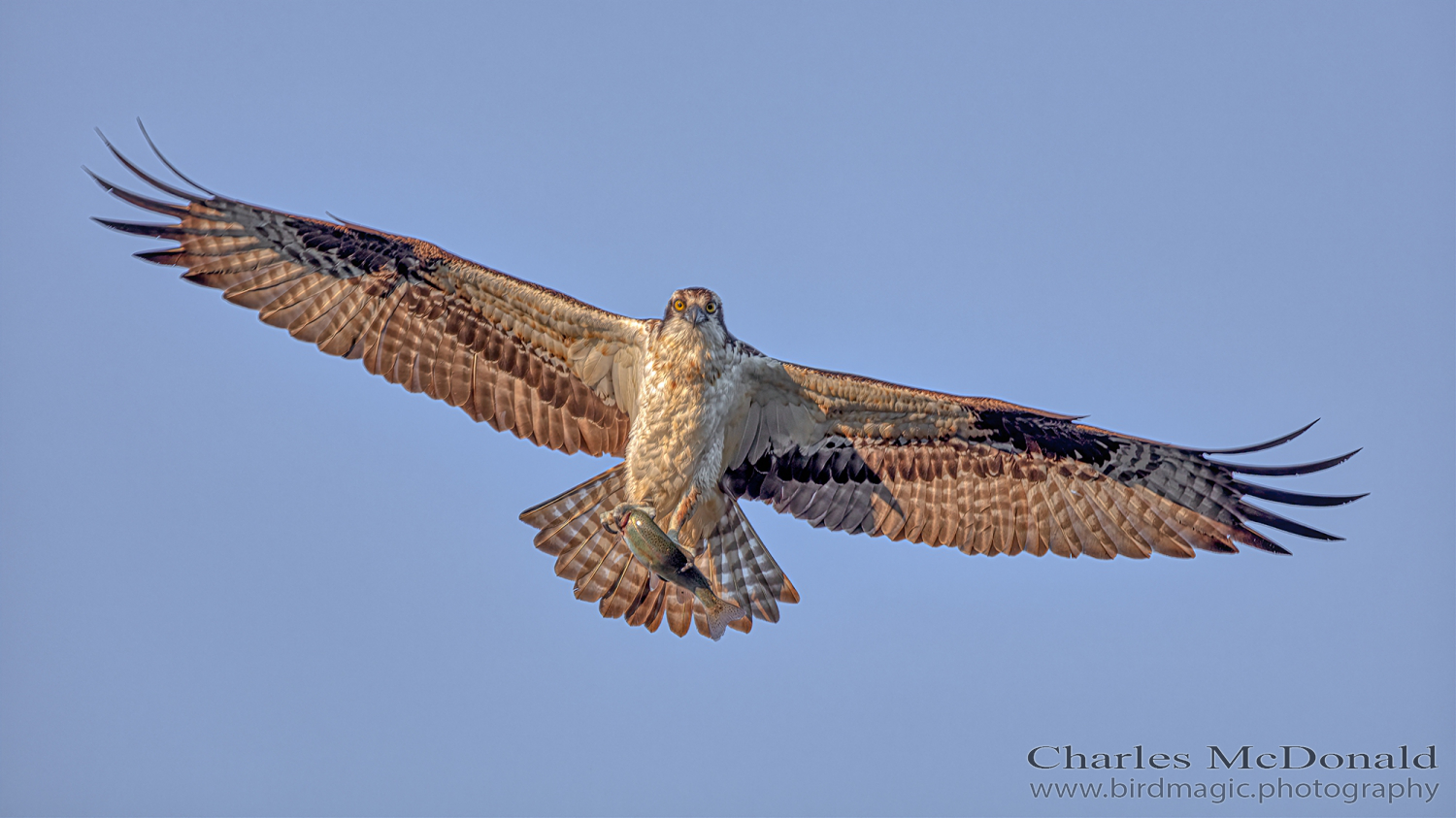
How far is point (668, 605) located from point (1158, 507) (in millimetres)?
3966

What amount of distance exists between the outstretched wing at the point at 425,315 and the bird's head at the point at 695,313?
43 centimetres

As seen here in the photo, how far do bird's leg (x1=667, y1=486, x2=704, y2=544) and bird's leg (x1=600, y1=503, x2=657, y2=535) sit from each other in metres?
0.18

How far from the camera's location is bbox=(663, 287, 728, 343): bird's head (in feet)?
36.1

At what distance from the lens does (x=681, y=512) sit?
455 inches

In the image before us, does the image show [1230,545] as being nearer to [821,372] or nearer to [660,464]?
[821,372]

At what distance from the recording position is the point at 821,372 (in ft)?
38.0

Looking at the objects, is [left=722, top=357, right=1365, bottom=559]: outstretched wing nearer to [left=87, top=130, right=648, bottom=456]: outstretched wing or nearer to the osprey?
the osprey

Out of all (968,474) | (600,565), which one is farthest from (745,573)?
(968,474)

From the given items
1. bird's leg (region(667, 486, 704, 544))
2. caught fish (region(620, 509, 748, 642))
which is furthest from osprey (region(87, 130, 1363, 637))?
caught fish (region(620, 509, 748, 642))

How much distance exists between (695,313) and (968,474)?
276cm

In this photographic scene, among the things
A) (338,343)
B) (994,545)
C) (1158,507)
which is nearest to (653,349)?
(338,343)

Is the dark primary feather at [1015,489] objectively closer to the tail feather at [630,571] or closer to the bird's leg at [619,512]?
the tail feather at [630,571]

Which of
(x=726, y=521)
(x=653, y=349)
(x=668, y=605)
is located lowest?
(x=668, y=605)

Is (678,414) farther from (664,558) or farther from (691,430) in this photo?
(664,558)
